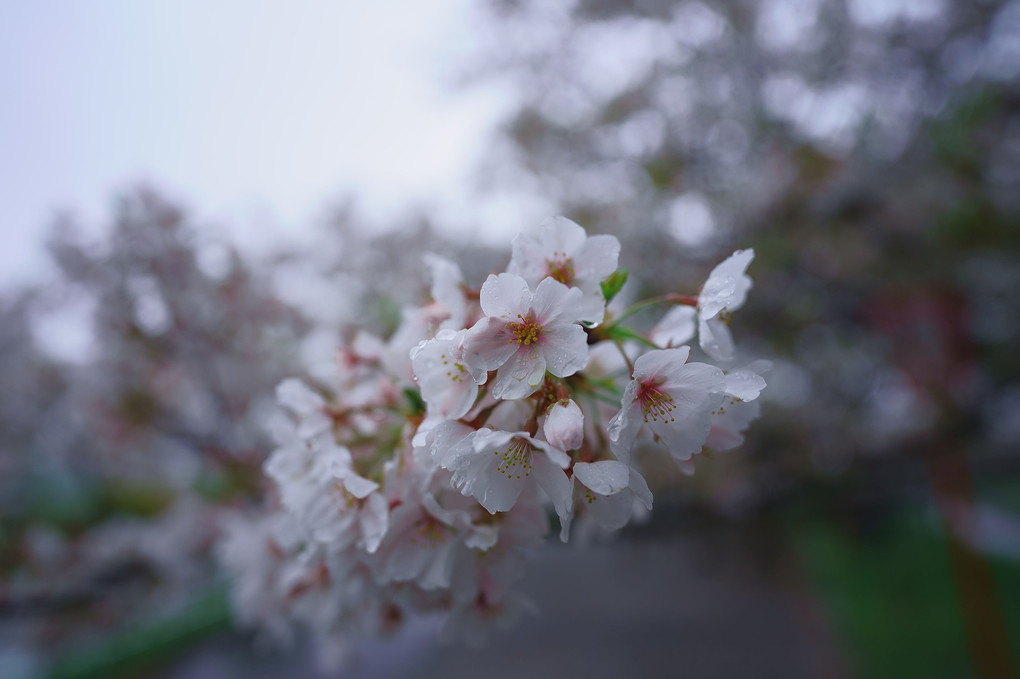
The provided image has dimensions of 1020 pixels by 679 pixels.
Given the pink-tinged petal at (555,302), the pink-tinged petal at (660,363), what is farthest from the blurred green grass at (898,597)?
the pink-tinged petal at (555,302)

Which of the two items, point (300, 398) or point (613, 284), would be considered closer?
point (613, 284)

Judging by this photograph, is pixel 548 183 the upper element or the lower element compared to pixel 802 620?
upper

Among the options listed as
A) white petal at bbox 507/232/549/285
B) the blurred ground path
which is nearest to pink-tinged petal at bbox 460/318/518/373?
white petal at bbox 507/232/549/285

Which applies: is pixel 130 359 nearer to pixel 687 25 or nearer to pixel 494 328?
pixel 494 328

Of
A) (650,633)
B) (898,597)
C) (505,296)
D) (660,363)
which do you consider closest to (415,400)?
(505,296)

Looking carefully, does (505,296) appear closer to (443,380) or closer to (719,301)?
(443,380)

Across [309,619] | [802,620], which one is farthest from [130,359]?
[802,620]
